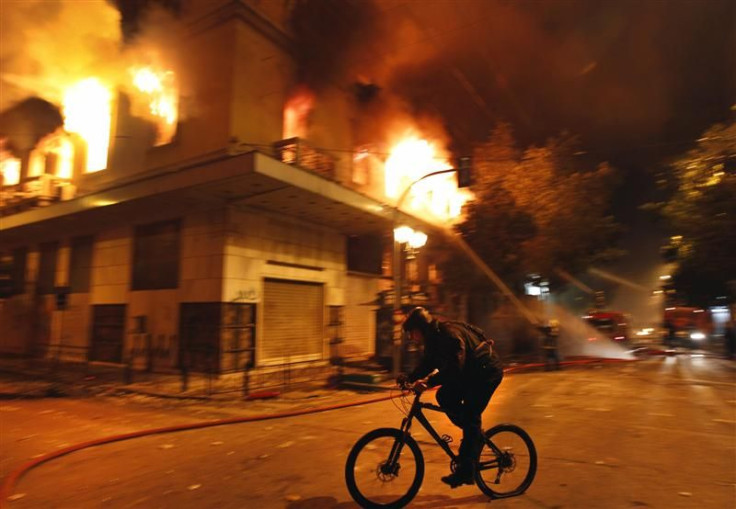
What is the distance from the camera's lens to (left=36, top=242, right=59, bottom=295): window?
17797 millimetres

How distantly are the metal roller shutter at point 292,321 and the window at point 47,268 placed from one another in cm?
908

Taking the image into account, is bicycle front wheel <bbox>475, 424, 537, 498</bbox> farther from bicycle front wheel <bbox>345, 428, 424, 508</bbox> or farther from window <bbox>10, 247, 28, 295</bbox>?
window <bbox>10, 247, 28, 295</bbox>

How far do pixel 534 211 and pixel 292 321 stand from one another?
9064mm

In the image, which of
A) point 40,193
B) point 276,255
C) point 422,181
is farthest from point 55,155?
point 422,181

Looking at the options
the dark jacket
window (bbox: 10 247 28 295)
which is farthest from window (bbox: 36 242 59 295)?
the dark jacket

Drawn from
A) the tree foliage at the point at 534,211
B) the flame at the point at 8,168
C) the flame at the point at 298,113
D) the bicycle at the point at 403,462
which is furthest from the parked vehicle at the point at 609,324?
the flame at the point at 8,168

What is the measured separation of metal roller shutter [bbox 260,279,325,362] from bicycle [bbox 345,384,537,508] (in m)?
10.2

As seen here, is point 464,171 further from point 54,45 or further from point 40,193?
point 40,193

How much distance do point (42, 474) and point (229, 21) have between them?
11903 mm

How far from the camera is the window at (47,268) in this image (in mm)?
17797

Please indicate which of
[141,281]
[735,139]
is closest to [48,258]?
[141,281]

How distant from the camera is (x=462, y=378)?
3871 mm

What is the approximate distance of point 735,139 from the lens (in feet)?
38.0

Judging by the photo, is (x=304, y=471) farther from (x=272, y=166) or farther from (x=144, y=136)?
(x=144, y=136)
